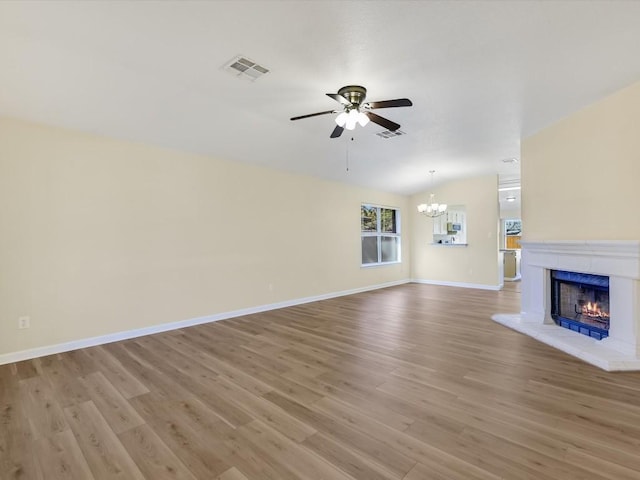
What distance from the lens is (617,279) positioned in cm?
321

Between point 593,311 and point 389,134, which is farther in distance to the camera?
point 389,134

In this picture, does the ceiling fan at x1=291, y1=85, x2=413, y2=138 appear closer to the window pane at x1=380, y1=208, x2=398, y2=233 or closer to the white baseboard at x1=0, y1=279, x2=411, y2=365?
the white baseboard at x1=0, y1=279, x2=411, y2=365

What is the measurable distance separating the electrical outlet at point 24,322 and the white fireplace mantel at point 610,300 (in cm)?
586

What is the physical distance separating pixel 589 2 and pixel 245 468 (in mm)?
3657

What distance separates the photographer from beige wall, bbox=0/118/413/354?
3355 mm

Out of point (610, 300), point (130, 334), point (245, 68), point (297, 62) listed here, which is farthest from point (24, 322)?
point (610, 300)

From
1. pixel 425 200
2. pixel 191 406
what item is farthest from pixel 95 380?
pixel 425 200

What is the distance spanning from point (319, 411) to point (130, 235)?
3.34 metres

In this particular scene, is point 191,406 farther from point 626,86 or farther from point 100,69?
point 626,86

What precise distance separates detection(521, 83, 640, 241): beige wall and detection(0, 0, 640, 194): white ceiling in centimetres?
23

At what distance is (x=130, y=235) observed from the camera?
405cm

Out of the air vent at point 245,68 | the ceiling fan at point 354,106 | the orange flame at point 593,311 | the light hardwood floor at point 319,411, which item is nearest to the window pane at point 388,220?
the light hardwood floor at point 319,411

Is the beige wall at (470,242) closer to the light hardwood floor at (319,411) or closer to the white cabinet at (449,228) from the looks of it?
the white cabinet at (449,228)

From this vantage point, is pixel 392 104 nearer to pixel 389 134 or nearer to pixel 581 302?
pixel 389 134
